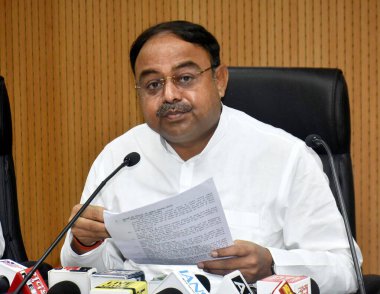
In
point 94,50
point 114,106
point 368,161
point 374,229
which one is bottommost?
point 374,229

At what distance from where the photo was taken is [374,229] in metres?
3.30

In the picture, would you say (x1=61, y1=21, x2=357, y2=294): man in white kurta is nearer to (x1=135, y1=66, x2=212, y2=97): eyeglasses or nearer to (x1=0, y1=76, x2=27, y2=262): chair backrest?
(x1=135, y1=66, x2=212, y2=97): eyeglasses

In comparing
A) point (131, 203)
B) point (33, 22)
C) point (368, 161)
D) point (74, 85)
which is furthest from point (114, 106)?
point (131, 203)

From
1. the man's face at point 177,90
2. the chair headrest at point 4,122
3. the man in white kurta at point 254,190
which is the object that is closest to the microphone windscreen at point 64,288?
the man in white kurta at point 254,190

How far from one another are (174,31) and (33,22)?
2.00 meters

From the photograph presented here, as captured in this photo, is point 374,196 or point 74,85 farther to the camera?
point 74,85

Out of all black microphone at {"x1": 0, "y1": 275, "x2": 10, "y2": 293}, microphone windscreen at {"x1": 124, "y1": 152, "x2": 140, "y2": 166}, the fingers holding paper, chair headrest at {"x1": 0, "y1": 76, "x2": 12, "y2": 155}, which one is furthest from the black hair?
black microphone at {"x1": 0, "y1": 275, "x2": 10, "y2": 293}

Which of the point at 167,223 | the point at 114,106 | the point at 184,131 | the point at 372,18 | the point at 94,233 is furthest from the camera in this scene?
the point at 114,106

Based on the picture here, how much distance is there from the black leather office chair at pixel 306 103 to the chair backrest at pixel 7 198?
81cm

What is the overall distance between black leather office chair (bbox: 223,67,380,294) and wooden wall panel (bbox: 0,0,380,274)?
1.28 meters

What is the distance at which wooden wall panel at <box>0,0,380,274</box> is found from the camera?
3299mm

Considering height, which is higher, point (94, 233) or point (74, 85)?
point (74, 85)

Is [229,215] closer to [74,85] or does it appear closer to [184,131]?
[184,131]

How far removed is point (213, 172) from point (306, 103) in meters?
0.36
